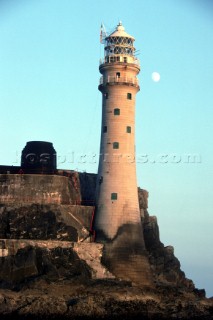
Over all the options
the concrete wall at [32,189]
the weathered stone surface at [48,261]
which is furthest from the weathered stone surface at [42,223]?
the weathered stone surface at [48,261]

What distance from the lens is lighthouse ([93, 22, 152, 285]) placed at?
59844mm

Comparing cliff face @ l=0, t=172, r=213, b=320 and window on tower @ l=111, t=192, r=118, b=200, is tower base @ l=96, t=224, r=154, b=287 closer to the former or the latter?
cliff face @ l=0, t=172, r=213, b=320

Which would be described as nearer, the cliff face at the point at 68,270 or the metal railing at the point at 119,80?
the cliff face at the point at 68,270

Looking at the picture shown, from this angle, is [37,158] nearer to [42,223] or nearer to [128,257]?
[42,223]

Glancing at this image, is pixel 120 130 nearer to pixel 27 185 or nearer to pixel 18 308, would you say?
pixel 27 185

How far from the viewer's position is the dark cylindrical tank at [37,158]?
63.8 m

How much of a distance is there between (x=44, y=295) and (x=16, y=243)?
17.5ft

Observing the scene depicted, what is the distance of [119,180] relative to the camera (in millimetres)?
60625

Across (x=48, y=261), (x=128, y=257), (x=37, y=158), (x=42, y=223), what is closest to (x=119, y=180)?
(x=128, y=257)

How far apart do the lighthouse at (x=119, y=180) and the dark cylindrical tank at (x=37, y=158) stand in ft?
14.0

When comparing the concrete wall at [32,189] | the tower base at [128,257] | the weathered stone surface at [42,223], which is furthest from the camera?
the concrete wall at [32,189]

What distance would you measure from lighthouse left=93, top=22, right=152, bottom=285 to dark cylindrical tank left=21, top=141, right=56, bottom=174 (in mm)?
4265

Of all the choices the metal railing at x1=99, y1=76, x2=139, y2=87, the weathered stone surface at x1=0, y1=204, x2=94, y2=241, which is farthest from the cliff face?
the metal railing at x1=99, y1=76, x2=139, y2=87

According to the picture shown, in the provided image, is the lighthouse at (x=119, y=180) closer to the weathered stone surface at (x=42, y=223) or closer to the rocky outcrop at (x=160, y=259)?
the weathered stone surface at (x=42, y=223)
